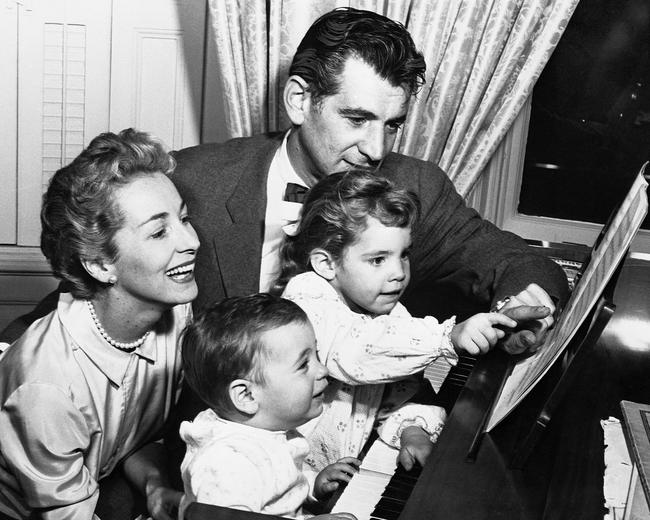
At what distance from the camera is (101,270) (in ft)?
6.89

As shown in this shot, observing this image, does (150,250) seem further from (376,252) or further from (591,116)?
(591,116)

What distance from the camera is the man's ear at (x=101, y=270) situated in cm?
209

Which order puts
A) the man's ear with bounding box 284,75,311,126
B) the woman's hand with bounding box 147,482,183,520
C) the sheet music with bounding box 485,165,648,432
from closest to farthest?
the sheet music with bounding box 485,165,648,432
the woman's hand with bounding box 147,482,183,520
the man's ear with bounding box 284,75,311,126

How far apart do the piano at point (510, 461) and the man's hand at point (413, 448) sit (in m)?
0.04

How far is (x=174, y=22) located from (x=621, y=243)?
2.48 m

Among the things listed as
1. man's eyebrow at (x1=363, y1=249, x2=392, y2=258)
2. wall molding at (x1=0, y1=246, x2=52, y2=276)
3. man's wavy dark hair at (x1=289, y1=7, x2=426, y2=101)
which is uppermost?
man's wavy dark hair at (x1=289, y1=7, x2=426, y2=101)

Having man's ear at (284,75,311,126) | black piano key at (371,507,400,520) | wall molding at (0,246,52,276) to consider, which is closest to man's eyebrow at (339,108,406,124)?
man's ear at (284,75,311,126)

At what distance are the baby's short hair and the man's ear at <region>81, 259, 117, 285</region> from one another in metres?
0.37

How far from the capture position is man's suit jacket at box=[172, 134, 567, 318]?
2.56m

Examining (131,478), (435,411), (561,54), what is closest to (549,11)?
(561,54)

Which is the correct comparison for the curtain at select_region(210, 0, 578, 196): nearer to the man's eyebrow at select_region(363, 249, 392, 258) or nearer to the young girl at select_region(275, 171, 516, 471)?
the young girl at select_region(275, 171, 516, 471)

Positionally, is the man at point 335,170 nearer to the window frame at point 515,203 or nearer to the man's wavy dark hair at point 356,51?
the man's wavy dark hair at point 356,51

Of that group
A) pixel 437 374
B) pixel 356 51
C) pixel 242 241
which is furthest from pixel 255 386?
pixel 437 374

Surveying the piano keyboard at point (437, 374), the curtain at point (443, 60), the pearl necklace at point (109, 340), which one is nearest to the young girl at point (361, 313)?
the pearl necklace at point (109, 340)
